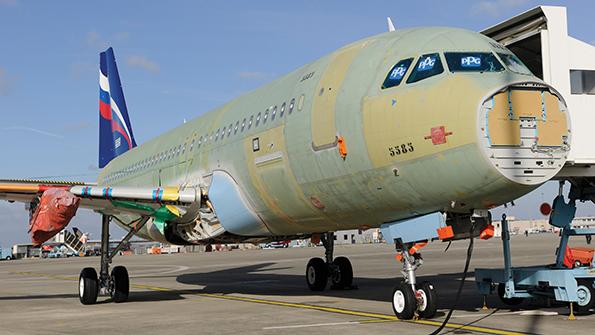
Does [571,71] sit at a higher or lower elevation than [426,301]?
higher

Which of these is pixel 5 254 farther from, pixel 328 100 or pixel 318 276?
pixel 328 100

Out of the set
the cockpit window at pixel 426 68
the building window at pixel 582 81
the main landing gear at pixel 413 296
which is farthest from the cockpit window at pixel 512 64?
the main landing gear at pixel 413 296

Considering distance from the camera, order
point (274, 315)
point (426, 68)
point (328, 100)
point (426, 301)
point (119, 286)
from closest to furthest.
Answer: point (426, 68) < point (426, 301) < point (328, 100) < point (274, 315) < point (119, 286)

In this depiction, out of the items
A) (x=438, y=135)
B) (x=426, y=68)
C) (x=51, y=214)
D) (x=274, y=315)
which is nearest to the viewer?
(x=438, y=135)

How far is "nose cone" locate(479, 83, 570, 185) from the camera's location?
9.72 metres

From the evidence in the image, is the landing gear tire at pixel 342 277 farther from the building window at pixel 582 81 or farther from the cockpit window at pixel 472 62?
the cockpit window at pixel 472 62

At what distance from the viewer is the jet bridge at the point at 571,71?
1268cm

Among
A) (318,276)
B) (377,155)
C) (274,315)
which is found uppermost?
(377,155)

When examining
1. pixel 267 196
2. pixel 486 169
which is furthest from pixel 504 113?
pixel 267 196

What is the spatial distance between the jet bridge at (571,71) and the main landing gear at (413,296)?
3.48 meters

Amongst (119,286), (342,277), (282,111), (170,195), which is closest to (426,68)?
(282,111)

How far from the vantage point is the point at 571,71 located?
1305 cm

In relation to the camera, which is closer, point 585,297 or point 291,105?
point 585,297

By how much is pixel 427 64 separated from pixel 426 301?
3.94m
